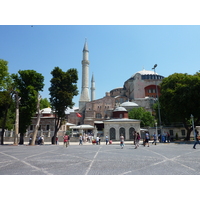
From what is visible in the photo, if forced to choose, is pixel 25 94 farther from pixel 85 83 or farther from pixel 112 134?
pixel 85 83

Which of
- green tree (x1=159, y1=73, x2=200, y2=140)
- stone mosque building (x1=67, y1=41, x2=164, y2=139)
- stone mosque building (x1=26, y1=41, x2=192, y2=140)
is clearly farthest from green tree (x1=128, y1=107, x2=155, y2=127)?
green tree (x1=159, y1=73, x2=200, y2=140)

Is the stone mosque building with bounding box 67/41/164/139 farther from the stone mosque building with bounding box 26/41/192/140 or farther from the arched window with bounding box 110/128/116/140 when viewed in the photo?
the arched window with bounding box 110/128/116/140

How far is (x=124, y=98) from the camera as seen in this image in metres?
60.0

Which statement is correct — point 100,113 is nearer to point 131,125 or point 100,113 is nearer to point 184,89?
point 131,125

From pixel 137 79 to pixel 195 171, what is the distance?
54567 mm

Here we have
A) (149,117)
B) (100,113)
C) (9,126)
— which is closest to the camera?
(9,126)

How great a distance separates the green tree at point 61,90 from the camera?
75.3 ft

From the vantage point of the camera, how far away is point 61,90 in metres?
23.1

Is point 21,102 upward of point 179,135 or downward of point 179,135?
upward

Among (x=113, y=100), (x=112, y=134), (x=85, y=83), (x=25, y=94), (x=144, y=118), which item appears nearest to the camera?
(x=25, y=94)

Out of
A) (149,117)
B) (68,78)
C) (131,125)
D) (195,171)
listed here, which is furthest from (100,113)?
(195,171)

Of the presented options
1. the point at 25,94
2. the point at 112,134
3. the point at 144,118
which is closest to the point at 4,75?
the point at 25,94

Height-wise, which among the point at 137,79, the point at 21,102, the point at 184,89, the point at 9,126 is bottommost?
the point at 9,126

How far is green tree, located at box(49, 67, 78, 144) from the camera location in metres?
23.0
